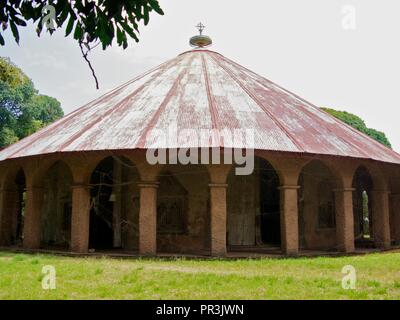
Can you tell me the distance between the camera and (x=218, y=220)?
45.3ft

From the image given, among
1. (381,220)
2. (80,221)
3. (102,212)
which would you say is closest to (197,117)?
(80,221)

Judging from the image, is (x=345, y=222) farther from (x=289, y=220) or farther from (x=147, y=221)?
(x=147, y=221)

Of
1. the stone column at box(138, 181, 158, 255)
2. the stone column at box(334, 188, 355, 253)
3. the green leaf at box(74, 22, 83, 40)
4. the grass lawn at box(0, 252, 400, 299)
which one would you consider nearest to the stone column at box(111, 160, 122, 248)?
the stone column at box(138, 181, 158, 255)

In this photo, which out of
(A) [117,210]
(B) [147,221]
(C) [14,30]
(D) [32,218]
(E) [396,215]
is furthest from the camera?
(E) [396,215]

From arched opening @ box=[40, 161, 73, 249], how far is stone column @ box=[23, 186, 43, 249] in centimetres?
176

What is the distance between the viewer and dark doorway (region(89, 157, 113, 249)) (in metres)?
17.4

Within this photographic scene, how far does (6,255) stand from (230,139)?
774cm

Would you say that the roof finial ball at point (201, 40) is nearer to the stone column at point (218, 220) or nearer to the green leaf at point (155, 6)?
the stone column at point (218, 220)

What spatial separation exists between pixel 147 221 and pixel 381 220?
29.2 ft

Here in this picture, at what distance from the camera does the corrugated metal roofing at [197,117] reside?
48.3 feet

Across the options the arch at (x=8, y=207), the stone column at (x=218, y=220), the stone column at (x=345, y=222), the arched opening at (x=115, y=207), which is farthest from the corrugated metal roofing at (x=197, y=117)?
the arched opening at (x=115, y=207)

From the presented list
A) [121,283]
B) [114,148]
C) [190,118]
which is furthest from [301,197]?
[121,283]

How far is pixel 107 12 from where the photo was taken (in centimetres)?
503

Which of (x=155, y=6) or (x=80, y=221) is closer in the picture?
(x=155, y=6)
